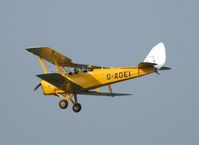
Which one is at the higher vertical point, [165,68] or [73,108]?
[165,68]

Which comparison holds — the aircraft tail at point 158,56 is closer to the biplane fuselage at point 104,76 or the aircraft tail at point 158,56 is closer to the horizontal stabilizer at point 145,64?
the horizontal stabilizer at point 145,64

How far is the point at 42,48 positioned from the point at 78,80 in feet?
8.89

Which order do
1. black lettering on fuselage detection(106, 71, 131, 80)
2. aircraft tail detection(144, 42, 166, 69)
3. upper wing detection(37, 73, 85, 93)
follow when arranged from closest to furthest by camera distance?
upper wing detection(37, 73, 85, 93), aircraft tail detection(144, 42, 166, 69), black lettering on fuselage detection(106, 71, 131, 80)

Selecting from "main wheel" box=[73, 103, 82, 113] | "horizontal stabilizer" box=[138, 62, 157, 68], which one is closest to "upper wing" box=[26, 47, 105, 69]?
"main wheel" box=[73, 103, 82, 113]

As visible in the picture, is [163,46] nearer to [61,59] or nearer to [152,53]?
[152,53]

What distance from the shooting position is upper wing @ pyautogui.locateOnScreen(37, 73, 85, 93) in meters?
25.4

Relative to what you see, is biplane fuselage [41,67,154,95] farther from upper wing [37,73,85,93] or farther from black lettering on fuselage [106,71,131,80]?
upper wing [37,73,85,93]

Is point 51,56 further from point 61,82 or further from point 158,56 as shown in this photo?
point 158,56

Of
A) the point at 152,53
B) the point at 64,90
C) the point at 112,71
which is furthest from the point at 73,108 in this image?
the point at 152,53

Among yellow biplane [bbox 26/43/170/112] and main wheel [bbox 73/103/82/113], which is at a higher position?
yellow biplane [bbox 26/43/170/112]

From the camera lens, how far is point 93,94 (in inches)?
1139

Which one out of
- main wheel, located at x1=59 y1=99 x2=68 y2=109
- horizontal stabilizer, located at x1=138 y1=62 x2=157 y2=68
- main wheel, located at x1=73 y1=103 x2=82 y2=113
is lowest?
main wheel, located at x1=73 y1=103 x2=82 y2=113

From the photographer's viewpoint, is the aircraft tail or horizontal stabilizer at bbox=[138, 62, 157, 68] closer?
horizontal stabilizer at bbox=[138, 62, 157, 68]

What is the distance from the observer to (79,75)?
26953 mm
